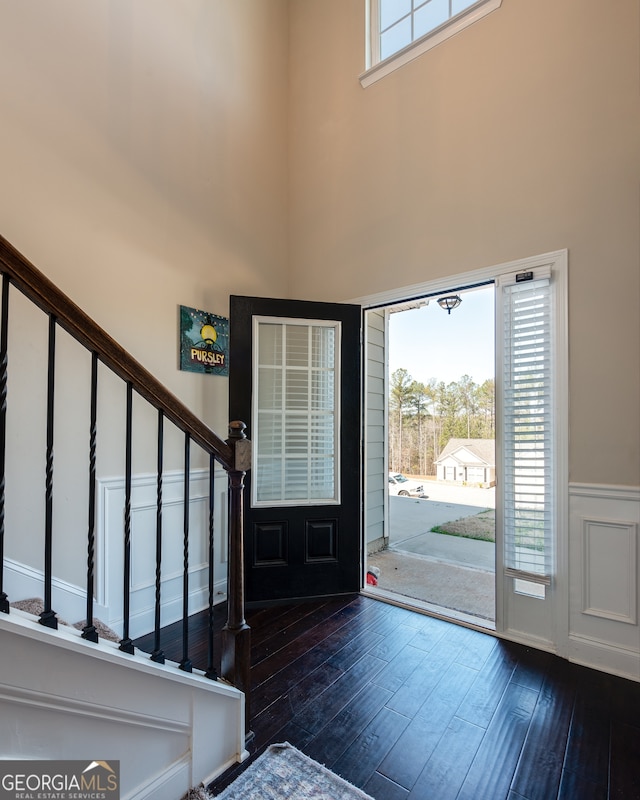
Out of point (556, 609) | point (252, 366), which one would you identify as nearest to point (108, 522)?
point (252, 366)

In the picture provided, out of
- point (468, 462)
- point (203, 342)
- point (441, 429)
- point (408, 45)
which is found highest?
point (408, 45)

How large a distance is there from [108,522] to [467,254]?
8.92 ft

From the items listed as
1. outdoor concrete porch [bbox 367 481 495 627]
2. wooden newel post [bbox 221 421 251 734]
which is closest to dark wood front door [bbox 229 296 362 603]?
outdoor concrete porch [bbox 367 481 495 627]

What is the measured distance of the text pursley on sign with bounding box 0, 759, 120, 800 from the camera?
0.99 m

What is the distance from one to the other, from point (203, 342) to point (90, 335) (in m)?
1.67

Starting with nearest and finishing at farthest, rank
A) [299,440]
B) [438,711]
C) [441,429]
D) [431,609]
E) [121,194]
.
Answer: [438,711]
[121,194]
[431,609]
[299,440]
[441,429]

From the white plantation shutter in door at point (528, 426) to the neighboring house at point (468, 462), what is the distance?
21.2 feet

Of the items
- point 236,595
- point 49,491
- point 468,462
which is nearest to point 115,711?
point 236,595

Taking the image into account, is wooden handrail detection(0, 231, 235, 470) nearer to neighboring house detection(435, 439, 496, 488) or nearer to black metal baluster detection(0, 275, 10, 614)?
black metal baluster detection(0, 275, 10, 614)

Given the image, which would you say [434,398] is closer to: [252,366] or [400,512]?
[400,512]

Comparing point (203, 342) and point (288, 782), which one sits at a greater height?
point (203, 342)

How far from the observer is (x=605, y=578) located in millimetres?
2084

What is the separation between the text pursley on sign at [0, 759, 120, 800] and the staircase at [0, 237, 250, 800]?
2 centimetres

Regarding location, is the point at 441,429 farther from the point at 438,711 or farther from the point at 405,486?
the point at 438,711
